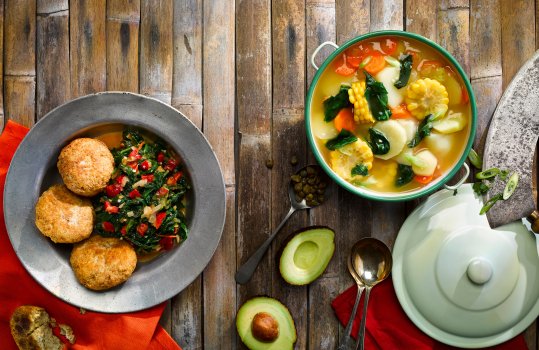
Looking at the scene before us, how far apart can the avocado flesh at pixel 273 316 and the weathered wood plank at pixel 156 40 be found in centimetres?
123

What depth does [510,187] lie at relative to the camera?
3.23 meters

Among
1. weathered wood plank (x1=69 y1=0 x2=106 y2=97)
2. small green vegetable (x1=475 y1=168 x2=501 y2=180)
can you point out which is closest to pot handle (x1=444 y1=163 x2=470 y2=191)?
small green vegetable (x1=475 y1=168 x2=501 y2=180)

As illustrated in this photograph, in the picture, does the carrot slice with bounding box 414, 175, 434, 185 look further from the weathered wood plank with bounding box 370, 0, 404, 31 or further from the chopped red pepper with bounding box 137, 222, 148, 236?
the chopped red pepper with bounding box 137, 222, 148, 236

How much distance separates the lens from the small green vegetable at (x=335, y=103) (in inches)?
117

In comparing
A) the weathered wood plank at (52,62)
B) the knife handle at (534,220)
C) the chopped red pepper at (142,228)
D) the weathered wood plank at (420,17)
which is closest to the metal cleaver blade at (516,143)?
the knife handle at (534,220)

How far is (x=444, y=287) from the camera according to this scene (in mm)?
3205

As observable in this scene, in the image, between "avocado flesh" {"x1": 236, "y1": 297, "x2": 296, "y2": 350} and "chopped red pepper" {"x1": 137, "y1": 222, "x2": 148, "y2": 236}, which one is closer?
"chopped red pepper" {"x1": 137, "y1": 222, "x2": 148, "y2": 236}

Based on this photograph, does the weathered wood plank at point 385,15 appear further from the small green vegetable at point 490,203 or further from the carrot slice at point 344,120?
the small green vegetable at point 490,203

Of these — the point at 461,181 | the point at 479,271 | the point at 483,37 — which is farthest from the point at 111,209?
the point at 483,37

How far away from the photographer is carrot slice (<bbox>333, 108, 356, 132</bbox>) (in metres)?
3.02

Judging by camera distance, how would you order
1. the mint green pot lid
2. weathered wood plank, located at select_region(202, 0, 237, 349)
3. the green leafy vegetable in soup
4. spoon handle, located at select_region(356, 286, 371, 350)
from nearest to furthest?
1. the mint green pot lid
2. the green leafy vegetable in soup
3. spoon handle, located at select_region(356, 286, 371, 350)
4. weathered wood plank, located at select_region(202, 0, 237, 349)

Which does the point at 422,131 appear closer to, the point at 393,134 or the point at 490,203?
the point at 393,134

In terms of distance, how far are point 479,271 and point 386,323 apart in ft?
1.93

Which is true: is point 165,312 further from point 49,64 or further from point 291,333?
point 49,64
